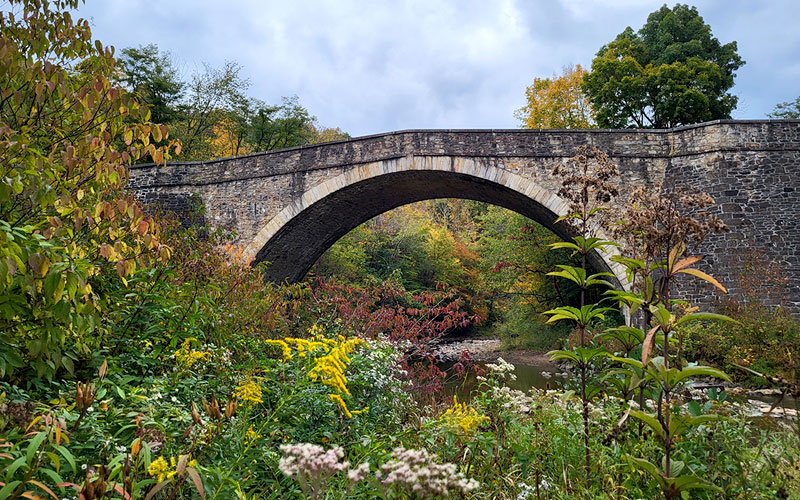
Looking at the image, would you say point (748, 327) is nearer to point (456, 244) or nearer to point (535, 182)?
point (535, 182)

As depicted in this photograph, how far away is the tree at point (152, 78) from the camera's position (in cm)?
1978

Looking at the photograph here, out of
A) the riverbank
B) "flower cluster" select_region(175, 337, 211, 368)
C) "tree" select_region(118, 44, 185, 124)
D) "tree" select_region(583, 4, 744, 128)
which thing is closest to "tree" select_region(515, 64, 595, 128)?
"tree" select_region(583, 4, 744, 128)

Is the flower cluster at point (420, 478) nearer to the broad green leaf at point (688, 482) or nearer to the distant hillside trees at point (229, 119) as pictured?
the broad green leaf at point (688, 482)

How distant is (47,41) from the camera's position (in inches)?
96.6

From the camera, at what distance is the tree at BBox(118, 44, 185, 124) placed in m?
19.8

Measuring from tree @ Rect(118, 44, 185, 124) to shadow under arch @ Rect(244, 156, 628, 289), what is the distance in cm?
918

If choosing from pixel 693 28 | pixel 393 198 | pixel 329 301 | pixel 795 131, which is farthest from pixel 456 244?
pixel 329 301

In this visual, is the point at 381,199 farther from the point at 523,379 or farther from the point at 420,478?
the point at 420,478

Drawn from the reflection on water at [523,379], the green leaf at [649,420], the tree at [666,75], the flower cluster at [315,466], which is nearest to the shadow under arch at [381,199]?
the reflection on water at [523,379]

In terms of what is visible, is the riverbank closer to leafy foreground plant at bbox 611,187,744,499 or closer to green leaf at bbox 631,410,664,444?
leafy foreground plant at bbox 611,187,744,499

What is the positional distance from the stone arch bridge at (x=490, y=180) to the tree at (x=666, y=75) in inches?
300

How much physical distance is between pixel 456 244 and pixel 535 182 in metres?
13.4

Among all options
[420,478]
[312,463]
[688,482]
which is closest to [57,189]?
[312,463]

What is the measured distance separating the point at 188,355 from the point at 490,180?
10.1 meters
